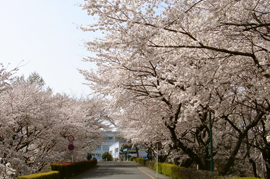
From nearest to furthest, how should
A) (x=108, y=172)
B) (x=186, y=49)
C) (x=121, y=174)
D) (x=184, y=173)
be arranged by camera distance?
(x=186, y=49), (x=184, y=173), (x=121, y=174), (x=108, y=172)

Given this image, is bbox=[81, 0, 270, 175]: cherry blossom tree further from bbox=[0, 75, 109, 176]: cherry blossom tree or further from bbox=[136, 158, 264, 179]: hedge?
bbox=[0, 75, 109, 176]: cherry blossom tree

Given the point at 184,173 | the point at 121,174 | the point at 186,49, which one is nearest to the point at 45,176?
the point at 184,173

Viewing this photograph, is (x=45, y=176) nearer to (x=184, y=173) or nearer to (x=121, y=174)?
(x=184, y=173)

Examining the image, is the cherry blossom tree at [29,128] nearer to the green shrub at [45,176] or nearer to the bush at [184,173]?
the green shrub at [45,176]

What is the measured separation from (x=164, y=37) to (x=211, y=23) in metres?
2.10

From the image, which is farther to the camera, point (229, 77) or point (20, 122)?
point (20, 122)

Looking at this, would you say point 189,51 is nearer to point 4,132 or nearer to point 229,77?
point 229,77

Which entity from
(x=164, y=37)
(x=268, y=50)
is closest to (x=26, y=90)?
(x=164, y=37)

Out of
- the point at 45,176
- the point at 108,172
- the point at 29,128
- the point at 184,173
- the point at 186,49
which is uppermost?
the point at 186,49

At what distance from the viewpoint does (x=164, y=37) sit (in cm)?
818

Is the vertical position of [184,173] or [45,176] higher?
[45,176]

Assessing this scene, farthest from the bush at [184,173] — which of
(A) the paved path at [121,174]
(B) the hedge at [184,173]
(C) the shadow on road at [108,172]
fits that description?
(C) the shadow on road at [108,172]

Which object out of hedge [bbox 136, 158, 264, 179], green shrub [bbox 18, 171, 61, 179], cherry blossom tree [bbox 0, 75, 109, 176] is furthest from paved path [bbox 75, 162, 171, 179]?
green shrub [bbox 18, 171, 61, 179]

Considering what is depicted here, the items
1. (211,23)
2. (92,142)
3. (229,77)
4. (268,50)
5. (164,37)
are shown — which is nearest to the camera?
(211,23)
